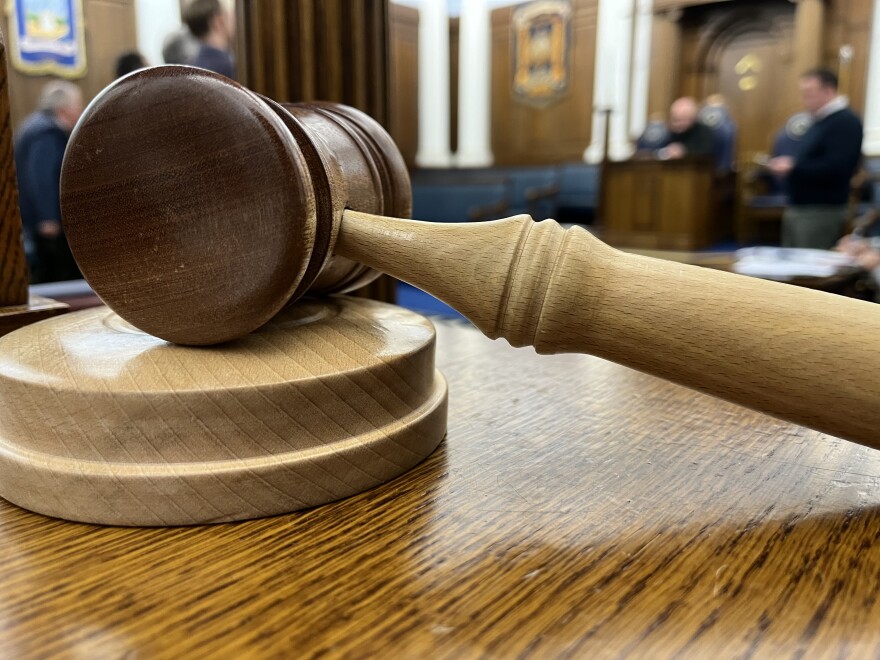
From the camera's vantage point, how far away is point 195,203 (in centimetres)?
42

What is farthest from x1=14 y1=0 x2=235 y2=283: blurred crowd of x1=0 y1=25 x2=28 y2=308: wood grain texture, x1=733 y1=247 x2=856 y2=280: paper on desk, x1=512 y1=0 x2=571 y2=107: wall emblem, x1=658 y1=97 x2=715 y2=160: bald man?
x1=512 y1=0 x2=571 y2=107: wall emblem

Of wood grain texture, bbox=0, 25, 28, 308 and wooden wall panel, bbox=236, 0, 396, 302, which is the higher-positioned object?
wooden wall panel, bbox=236, 0, 396, 302

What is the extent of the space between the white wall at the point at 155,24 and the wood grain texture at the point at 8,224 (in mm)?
1118

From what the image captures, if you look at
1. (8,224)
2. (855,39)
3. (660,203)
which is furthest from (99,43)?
(855,39)

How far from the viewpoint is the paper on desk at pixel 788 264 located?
68.4 inches

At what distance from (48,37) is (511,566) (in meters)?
1.57

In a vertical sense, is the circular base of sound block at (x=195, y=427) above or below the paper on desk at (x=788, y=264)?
above

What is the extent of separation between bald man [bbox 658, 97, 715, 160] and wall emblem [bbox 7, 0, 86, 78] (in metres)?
4.49

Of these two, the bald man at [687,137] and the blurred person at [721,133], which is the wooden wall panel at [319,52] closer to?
the bald man at [687,137]

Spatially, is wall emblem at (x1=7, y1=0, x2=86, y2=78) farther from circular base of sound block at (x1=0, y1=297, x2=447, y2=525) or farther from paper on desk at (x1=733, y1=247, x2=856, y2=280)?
paper on desk at (x1=733, y1=247, x2=856, y2=280)

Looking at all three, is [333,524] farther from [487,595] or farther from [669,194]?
[669,194]

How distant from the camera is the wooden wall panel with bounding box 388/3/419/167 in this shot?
25.1 feet

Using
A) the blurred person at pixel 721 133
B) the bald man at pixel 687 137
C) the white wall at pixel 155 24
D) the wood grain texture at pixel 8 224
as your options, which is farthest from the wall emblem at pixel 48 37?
the blurred person at pixel 721 133

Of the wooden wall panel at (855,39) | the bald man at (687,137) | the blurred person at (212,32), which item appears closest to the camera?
the blurred person at (212,32)
